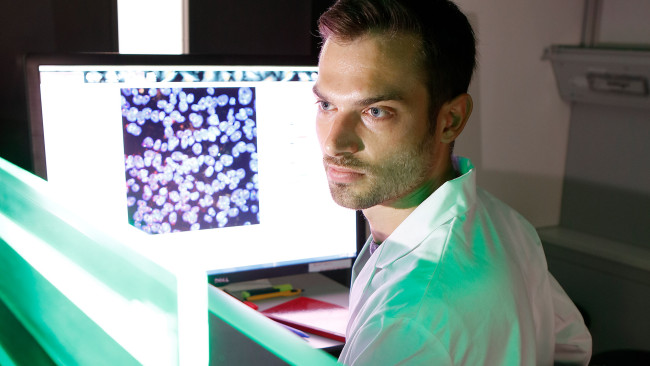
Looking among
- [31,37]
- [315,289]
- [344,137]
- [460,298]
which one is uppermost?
[31,37]

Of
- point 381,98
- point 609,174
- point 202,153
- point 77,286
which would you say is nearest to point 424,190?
point 381,98

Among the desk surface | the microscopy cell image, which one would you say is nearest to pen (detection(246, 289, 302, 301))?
the desk surface

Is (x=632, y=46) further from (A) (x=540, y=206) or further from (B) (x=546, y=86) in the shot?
(A) (x=540, y=206)

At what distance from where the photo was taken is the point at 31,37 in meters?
1.24

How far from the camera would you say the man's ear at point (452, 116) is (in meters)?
0.96

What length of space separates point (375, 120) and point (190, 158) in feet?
1.25

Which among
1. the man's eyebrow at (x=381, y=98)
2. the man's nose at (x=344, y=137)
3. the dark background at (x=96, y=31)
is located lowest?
the man's nose at (x=344, y=137)

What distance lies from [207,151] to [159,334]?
81cm

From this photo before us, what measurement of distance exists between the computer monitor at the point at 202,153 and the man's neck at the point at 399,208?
21 centimetres

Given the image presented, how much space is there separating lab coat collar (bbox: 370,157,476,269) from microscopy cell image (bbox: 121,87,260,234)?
15.7 inches

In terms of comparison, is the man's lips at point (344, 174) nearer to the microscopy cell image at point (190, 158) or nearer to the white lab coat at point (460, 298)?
the white lab coat at point (460, 298)

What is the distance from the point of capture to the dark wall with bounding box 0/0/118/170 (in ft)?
3.98

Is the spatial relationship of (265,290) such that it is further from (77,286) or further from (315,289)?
(77,286)

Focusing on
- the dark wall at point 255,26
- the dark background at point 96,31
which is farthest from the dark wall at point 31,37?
the dark wall at point 255,26
